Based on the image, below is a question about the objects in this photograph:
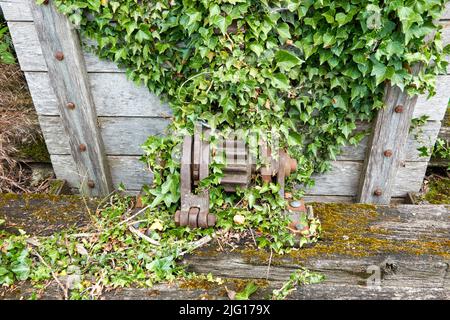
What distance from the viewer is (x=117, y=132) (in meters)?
2.54

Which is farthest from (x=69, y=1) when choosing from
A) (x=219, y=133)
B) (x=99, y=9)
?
(x=219, y=133)

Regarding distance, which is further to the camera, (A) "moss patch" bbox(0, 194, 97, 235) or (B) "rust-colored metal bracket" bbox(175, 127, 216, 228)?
(A) "moss patch" bbox(0, 194, 97, 235)

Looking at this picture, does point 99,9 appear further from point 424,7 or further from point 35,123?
point 424,7

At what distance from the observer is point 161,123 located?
8.17 ft

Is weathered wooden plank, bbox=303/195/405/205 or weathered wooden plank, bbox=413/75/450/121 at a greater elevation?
weathered wooden plank, bbox=413/75/450/121

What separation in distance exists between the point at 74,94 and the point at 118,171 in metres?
0.66

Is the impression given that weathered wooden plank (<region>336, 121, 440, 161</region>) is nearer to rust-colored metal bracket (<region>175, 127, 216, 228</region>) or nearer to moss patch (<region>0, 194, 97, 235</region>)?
rust-colored metal bracket (<region>175, 127, 216, 228</region>)

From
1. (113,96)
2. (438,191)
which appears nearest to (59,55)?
(113,96)

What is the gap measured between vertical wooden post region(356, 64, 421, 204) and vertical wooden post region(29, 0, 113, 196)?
1739mm

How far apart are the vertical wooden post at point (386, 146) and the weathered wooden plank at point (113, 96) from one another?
1.29 m

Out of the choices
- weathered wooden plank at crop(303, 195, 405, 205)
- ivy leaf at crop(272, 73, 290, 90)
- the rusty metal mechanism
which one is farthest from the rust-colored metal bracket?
weathered wooden plank at crop(303, 195, 405, 205)

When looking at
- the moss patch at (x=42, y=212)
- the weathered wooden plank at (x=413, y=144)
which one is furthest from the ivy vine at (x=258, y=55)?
the moss patch at (x=42, y=212)

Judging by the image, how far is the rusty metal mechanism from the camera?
69.9 inches

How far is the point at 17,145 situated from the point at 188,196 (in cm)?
178
